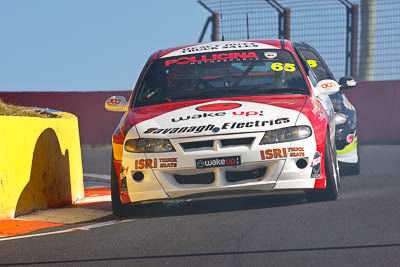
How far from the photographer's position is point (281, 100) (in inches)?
340

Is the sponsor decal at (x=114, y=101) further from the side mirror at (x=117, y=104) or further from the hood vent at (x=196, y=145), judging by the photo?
the hood vent at (x=196, y=145)

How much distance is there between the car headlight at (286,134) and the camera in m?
8.02

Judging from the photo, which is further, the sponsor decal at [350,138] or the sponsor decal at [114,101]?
the sponsor decal at [350,138]

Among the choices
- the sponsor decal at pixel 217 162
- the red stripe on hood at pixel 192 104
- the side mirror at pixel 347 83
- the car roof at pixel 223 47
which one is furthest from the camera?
the side mirror at pixel 347 83

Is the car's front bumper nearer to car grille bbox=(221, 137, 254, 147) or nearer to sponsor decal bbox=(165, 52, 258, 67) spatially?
car grille bbox=(221, 137, 254, 147)

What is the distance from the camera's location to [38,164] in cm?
965

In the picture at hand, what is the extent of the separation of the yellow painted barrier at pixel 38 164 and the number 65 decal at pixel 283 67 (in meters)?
2.39

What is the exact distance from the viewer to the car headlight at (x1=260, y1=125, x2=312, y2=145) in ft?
26.3

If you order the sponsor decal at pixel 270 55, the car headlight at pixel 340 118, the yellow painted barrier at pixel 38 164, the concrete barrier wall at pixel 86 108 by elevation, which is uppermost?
the sponsor decal at pixel 270 55

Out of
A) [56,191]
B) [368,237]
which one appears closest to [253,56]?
[56,191]

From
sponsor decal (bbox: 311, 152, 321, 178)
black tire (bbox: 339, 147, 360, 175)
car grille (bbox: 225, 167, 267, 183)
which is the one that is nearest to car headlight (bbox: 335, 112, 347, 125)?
black tire (bbox: 339, 147, 360, 175)

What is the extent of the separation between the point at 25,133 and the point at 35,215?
80 cm

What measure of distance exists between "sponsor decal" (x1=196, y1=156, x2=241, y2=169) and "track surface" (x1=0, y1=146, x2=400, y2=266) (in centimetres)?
42

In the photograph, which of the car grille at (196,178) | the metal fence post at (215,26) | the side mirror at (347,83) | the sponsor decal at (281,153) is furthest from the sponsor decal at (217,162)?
the metal fence post at (215,26)
